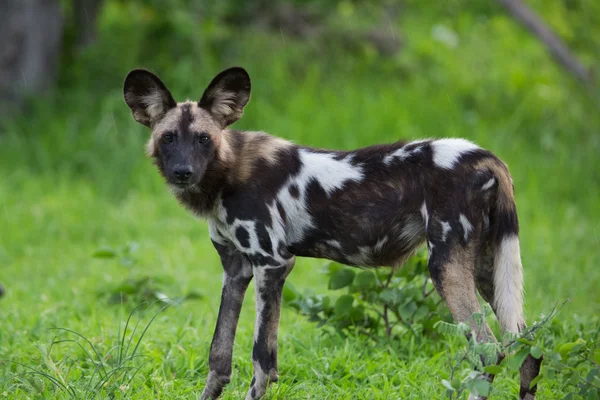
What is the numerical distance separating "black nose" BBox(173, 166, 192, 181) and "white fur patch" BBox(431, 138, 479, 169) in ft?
3.21

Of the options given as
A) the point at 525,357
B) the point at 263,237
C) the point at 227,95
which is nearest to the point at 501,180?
the point at 525,357

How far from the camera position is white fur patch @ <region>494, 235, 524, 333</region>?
3.16 metres

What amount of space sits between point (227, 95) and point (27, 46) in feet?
20.1

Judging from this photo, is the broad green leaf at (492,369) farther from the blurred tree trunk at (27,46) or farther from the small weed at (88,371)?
the blurred tree trunk at (27,46)

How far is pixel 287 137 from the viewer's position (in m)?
8.44

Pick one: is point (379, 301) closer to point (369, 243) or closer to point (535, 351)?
point (369, 243)

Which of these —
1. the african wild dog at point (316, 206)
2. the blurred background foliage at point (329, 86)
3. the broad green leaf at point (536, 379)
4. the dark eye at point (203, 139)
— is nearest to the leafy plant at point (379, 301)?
the african wild dog at point (316, 206)

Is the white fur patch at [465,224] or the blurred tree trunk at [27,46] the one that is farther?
the blurred tree trunk at [27,46]

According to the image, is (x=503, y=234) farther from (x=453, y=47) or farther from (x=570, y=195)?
(x=453, y=47)

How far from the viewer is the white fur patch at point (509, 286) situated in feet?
10.4

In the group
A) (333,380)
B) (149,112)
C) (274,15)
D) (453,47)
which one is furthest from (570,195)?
(149,112)

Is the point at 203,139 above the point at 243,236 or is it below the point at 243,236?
above

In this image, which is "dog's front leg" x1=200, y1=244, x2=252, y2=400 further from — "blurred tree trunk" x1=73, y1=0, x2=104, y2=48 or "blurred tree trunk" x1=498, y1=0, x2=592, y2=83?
"blurred tree trunk" x1=73, y1=0, x2=104, y2=48

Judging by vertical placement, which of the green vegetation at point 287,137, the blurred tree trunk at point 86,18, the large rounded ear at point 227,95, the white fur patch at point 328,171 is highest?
the blurred tree trunk at point 86,18
